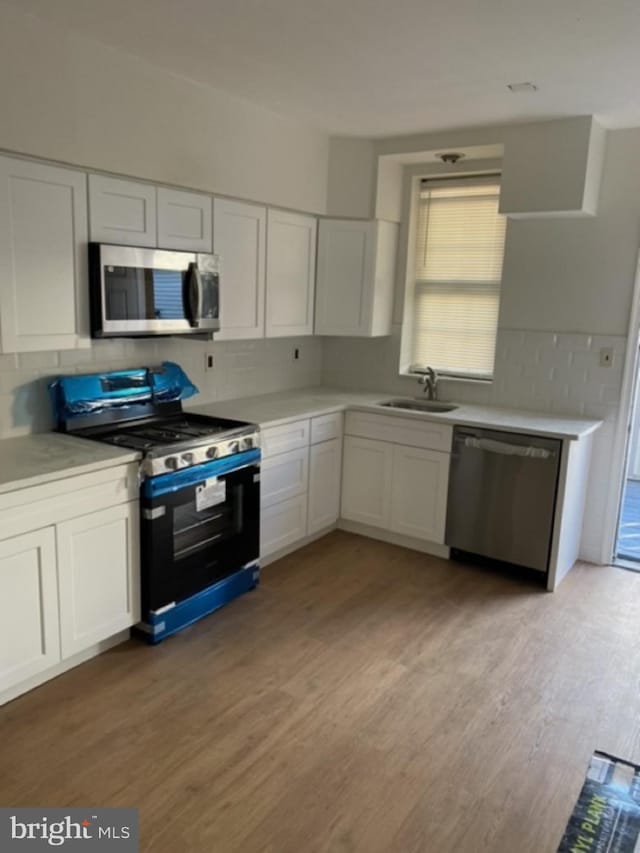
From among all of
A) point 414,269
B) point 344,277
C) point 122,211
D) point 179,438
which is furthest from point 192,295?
point 414,269

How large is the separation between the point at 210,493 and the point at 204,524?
0.16m

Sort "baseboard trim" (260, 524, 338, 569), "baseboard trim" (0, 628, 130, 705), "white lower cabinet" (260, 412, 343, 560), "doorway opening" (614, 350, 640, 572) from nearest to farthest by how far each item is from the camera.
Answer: "baseboard trim" (0, 628, 130, 705), "white lower cabinet" (260, 412, 343, 560), "baseboard trim" (260, 524, 338, 569), "doorway opening" (614, 350, 640, 572)

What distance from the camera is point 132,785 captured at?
2094 mm

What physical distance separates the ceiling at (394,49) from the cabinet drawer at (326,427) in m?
1.75

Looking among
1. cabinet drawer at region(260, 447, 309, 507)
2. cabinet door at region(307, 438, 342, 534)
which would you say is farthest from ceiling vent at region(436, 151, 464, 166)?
cabinet drawer at region(260, 447, 309, 507)

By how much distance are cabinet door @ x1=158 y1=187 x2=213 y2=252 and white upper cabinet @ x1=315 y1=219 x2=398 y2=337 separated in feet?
3.59

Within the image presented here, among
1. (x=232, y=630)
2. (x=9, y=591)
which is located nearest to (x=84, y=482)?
(x=9, y=591)

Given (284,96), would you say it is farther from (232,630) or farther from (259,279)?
(232,630)

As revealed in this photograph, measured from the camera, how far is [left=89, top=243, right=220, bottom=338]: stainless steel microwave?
286 cm

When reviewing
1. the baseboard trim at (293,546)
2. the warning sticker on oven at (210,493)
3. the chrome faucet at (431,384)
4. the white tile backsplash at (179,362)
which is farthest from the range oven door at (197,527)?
the chrome faucet at (431,384)

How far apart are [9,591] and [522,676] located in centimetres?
211

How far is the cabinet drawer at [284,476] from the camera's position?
3578 mm

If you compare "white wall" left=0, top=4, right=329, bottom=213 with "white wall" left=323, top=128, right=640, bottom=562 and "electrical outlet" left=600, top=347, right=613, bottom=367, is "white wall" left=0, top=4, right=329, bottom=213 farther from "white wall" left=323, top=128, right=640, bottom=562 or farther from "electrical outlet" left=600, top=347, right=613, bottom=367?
"electrical outlet" left=600, top=347, right=613, bottom=367

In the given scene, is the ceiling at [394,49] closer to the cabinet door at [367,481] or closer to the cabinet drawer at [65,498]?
the cabinet drawer at [65,498]
